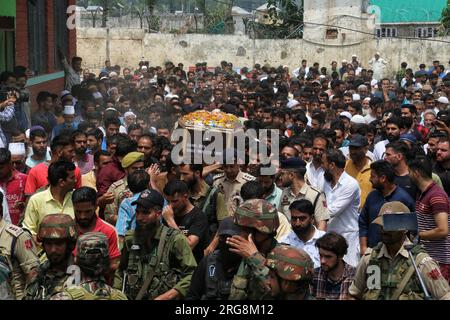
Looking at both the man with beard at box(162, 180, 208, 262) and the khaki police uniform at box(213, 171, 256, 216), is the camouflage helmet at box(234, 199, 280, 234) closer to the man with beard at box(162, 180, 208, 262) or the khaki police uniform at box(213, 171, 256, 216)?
the man with beard at box(162, 180, 208, 262)

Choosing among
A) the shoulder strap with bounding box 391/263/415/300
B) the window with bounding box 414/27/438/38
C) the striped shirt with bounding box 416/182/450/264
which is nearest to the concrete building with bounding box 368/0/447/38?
the window with bounding box 414/27/438/38

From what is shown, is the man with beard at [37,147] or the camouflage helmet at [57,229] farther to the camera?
the man with beard at [37,147]

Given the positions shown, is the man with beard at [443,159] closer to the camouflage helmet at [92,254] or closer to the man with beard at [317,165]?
the man with beard at [317,165]

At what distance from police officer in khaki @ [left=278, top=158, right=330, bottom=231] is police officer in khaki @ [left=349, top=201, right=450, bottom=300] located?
1.87m

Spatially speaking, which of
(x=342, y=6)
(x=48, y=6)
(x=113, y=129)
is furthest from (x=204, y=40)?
(x=113, y=129)

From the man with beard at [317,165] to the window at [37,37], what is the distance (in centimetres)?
889

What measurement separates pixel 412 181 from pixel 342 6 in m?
24.6

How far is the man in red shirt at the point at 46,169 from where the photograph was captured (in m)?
7.19

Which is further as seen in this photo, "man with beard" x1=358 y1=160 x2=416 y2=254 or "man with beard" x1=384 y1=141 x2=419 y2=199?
"man with beard" x1=384 y1=141 x2=419 y2=199

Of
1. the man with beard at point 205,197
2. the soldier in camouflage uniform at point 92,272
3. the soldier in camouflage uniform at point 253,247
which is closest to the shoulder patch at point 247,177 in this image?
the man with beard at point 205,197

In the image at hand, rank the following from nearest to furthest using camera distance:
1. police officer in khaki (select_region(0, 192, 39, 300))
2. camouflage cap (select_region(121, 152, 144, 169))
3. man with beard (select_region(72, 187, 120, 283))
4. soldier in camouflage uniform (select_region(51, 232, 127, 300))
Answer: soldier in camouflage uniform (select_region(51, 232, 127, 300)), police officer in khaki (select_region(0, 192, 39, 300)), man with beard (select_region(72, 187, 120, 283)), camouflage cap (select_region(121, 152, 144, 169))

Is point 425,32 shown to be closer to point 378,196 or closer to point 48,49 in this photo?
point 48,49

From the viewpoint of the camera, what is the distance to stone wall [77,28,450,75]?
30719mm
